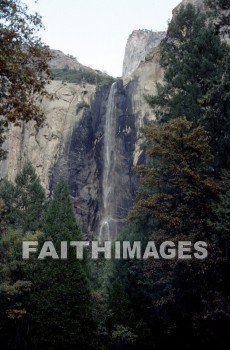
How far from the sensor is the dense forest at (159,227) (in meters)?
13.7

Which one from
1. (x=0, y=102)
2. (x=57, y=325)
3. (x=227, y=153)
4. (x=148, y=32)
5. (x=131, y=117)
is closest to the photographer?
(x=0, y=102)

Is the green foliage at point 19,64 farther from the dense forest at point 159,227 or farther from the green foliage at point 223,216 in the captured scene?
the green foliage at point 223,216

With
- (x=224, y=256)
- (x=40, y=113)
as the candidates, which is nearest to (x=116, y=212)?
(x=224, y=256)

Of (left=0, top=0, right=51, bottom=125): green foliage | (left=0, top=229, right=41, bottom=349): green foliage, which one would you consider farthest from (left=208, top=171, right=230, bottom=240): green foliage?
(left=0, top=229, right=41, bottom=349): green foliage

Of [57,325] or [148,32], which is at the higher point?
[148,32]

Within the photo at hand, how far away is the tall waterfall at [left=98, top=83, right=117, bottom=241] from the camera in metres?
46.8

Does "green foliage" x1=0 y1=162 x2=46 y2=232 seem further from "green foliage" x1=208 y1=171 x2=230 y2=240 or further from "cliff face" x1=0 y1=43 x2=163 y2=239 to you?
"green foliage" x1=208 y1=171 x2=230 y2=240

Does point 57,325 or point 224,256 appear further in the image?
point 57,325

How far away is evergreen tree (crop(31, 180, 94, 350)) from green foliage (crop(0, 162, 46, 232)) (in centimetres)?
1220

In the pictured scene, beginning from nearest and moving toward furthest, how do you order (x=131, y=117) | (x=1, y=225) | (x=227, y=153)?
(x=227, y=153) → (x=1, y=225) → (x=131, y=117)

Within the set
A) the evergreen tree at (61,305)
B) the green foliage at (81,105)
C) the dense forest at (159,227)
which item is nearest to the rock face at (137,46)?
the green foliage at (81,105)

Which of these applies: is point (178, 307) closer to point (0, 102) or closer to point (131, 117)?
point (0, 102)

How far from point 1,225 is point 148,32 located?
367ft

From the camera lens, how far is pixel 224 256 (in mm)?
15742
